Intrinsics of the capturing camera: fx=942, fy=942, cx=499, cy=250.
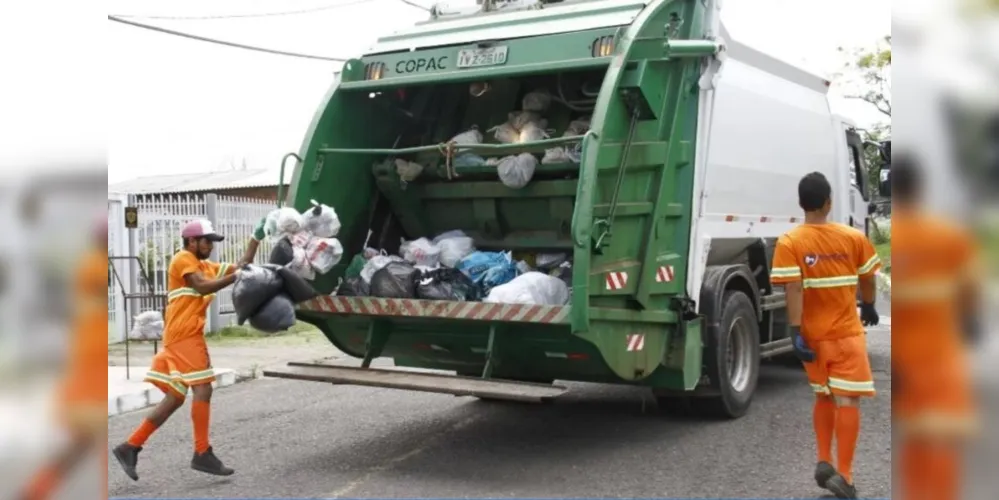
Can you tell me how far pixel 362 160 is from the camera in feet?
19.2

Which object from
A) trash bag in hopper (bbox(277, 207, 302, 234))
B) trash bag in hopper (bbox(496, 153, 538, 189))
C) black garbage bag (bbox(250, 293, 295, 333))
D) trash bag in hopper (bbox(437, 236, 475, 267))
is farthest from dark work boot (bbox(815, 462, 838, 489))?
trash bag in hopper (bbox(277, 207, 302, 234))

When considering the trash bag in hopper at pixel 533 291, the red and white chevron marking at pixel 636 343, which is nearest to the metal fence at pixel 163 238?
the trash bag in hopper at pixel 533 291

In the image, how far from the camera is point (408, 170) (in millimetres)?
5867

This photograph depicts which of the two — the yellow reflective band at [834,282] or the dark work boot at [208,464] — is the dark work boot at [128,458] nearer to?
the dark work boot at [208,464]

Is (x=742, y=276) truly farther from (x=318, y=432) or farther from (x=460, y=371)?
(x=318, y=432)

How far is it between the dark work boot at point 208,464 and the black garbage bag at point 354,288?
1121 mm

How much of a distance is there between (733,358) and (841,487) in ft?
6.77

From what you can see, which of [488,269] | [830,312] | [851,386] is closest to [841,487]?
[851,386]

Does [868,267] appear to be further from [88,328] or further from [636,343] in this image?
[88,328]

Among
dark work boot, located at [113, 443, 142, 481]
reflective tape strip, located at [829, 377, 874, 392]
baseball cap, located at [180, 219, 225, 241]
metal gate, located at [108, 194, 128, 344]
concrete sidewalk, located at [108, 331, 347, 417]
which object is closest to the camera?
reflective tape strip, located at [829, 377, 874, 392]

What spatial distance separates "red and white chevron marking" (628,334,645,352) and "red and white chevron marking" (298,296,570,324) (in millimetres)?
586

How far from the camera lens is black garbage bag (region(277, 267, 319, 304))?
16.4 feet

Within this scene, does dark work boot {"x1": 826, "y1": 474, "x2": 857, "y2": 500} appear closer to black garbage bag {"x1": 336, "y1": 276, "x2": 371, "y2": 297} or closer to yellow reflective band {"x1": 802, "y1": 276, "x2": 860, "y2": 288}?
yellow reflective band {"x1": 802, "y1": 276, "x2": 860, "y2": 288}

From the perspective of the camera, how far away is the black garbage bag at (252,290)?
484 cm
